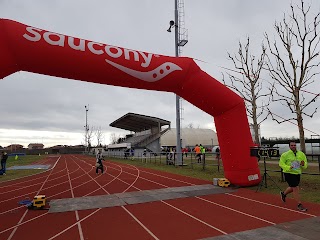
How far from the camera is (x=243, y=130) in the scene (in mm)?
10094

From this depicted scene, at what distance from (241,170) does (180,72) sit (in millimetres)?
4255

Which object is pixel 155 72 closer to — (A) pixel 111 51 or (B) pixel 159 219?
(A) pixel 111 51

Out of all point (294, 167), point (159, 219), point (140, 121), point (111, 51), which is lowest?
point (159, 219)

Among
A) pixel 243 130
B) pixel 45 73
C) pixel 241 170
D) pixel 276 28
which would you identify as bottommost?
pixel 241 170

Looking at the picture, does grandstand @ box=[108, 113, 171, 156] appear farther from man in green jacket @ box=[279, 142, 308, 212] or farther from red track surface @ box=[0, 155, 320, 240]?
man in green jacket @ box=[279, 142, 308, 212]

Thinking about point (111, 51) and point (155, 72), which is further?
point (155, 72)

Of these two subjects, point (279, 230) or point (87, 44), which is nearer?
point (279, 230)

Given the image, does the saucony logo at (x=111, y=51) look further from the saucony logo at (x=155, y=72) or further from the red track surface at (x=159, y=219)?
the red track surface at (x=159, y=219)

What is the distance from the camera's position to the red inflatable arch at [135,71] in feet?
23.3

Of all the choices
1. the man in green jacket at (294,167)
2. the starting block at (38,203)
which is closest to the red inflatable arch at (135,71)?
the man in green jacket at (294,167)

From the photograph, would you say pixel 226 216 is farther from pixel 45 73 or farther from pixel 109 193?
pixel 45 73

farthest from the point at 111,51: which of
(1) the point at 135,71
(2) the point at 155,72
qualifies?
(2) the point at 155,72

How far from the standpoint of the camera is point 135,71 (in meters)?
8.57

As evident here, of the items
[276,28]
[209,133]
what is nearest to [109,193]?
[276,28]
